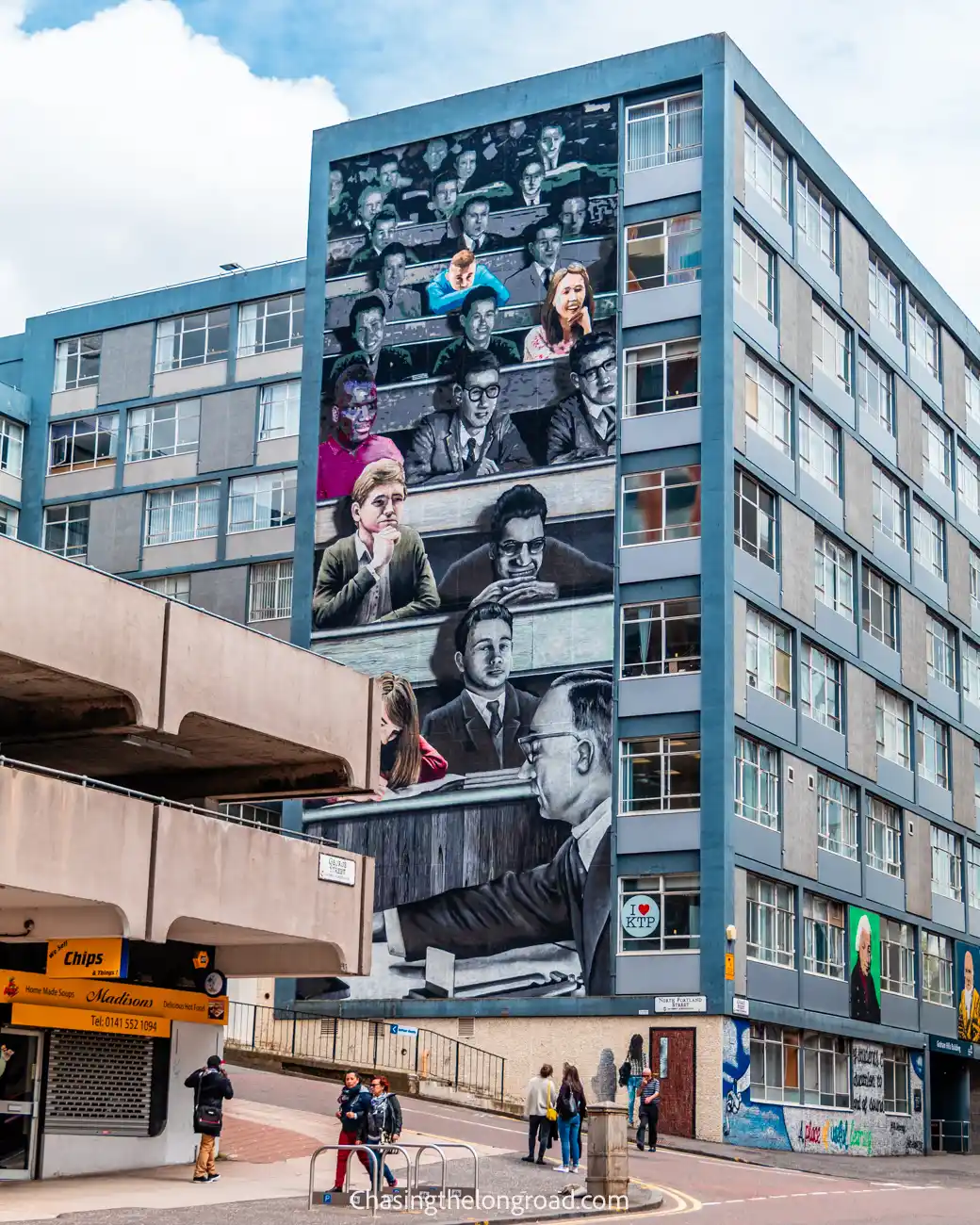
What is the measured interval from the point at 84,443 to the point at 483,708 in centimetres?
2513

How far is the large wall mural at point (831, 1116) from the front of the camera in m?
46.2

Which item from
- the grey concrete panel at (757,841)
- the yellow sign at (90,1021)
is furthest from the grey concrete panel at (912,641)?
the yellow sign at (90,1021)

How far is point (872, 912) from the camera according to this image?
56062mm

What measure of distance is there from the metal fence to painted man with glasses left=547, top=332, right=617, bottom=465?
1597 centimetres

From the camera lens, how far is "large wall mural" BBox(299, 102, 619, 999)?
49812mm

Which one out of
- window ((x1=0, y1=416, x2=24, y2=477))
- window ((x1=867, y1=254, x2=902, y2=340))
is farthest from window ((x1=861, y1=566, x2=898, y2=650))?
window ((x1=0, y1=416, x2=24, y2=477))

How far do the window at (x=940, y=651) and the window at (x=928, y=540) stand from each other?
1.74 m

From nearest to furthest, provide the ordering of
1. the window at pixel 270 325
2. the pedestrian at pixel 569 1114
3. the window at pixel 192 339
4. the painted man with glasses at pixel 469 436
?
the pedestrian at pixel 569 1114, the painted man with glasses at pixel 469 436, the window at pixel 270 325, the window at pixel 192 339

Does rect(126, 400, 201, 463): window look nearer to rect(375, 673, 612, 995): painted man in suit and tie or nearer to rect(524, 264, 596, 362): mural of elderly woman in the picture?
rect(524, 264, 596, 362): mural of elderly woman

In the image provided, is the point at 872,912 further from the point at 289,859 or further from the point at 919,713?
the point at 289,859

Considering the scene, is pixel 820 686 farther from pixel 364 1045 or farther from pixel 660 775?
pixel 364 1045

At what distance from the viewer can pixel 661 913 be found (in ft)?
157

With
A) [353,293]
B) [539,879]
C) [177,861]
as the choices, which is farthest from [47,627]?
[353,293]

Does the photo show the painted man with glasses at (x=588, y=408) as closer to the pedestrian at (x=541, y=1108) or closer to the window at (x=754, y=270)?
the window at (x=754, y=270)
